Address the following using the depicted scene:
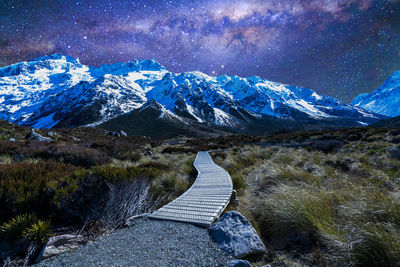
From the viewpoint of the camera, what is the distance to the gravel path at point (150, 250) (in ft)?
8.21

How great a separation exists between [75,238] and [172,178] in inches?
166

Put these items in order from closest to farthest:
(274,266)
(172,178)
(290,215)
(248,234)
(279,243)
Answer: (274,266), (248,234), (279,243), (290,215), (172,178)

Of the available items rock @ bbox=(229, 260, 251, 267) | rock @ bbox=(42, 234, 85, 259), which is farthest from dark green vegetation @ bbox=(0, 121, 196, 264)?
rock @ bbox=(229, 260, 251, 267)

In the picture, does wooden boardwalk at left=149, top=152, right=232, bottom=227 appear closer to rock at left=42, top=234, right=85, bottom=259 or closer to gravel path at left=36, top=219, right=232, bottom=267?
gravel path at left=36, top=219, right=232, bottom=267

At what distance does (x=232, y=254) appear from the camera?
2.68 metres

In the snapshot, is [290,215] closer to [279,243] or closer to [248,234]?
[279,243]

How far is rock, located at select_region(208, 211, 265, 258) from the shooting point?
2778mm

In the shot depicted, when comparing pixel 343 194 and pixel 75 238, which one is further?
pixel 343 194

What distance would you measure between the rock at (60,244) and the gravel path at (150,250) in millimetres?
142

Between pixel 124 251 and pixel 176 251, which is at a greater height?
pixel 176 251

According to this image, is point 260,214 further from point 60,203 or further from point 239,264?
point 60,203

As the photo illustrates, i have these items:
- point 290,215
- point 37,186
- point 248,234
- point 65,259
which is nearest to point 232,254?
point 248,234

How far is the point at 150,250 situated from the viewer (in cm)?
276

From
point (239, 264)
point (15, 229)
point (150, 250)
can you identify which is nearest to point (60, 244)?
point (15, 229)
